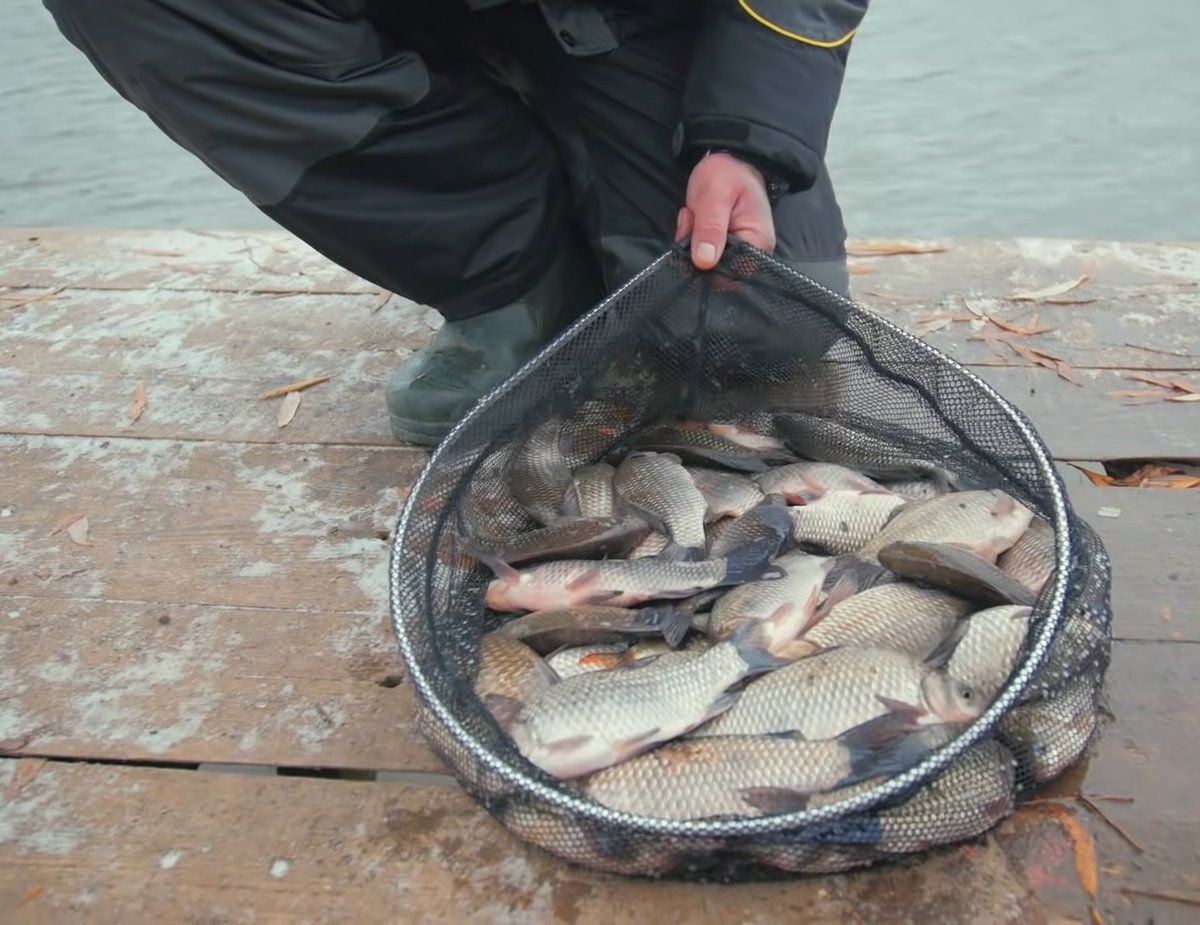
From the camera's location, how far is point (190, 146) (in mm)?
2033

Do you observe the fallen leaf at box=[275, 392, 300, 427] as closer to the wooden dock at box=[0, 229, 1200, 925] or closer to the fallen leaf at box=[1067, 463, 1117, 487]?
the wooden dock at box=[0, 229, 1200, 925]

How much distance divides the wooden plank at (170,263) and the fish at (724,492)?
1.35 m

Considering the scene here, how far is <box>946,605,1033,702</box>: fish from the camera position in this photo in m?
1.42

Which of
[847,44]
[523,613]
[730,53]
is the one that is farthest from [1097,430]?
[523,613]

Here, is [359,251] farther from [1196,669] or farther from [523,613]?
[1196,669]

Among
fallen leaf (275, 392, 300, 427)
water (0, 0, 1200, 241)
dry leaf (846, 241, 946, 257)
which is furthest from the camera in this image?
water (0, 0, 1200, 241)

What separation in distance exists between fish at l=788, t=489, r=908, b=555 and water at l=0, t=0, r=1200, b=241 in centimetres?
401

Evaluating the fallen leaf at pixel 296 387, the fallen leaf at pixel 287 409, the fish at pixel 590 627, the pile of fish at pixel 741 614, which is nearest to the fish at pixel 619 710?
the pile of fish at pixel 741 614

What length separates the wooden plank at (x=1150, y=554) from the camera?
171 cm

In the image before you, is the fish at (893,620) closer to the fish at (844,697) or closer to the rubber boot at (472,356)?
the fish at (844,697)

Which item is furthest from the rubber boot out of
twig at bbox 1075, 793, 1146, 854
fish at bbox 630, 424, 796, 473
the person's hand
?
twig at bbox 1075, 793, 1146, 854

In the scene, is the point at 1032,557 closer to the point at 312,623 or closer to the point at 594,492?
the point at 594,492

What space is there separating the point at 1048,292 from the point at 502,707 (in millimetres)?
1946

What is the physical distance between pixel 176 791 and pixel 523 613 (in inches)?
20.9
